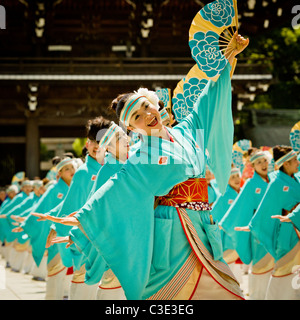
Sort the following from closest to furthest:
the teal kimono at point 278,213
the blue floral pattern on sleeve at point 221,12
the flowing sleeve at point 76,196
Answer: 1. the blue floral pattern on sleeve at point 221,12
2. the flowing sleeve at point 76,196
3. the teal kimono at point 278,213

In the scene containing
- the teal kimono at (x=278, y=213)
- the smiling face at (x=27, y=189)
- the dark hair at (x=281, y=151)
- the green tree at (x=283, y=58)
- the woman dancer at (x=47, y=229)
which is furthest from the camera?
the green tree at (x=283, y=58)

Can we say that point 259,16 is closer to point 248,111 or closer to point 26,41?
point 248,111

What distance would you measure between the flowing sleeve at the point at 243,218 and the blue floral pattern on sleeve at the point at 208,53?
390 centimetres

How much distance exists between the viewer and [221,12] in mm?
4227

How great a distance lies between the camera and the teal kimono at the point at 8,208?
48.8ft

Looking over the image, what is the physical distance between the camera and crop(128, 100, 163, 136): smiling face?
12.5ft

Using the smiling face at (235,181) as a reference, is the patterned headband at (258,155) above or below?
above

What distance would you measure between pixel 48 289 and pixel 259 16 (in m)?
→ 12.5

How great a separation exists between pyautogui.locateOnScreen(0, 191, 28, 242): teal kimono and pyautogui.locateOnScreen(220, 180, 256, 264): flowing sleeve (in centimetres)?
788

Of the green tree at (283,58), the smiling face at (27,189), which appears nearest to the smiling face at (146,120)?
the smiling face at (27,189)

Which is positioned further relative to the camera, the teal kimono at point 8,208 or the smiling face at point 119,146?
the teal kimono at point 8,208

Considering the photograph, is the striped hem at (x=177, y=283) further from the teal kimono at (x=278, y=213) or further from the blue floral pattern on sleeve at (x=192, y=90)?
the teal kimono at (x=278, y=213)

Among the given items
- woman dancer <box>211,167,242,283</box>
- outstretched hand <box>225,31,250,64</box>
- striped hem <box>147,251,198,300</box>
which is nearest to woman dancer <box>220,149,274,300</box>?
woman dancer <box>211,167,242,283</box>

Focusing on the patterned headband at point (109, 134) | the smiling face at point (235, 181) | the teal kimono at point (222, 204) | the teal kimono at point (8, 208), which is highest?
the patterned headband at point (109, 134)
